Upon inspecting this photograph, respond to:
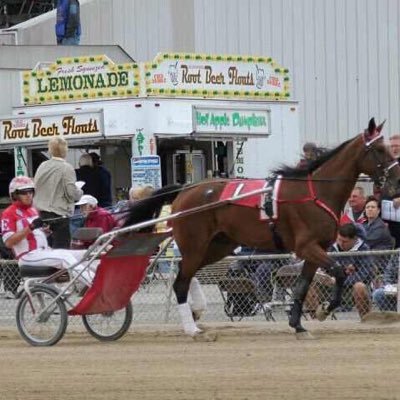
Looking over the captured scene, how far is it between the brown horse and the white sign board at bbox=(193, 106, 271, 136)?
880cm

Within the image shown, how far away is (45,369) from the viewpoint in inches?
368

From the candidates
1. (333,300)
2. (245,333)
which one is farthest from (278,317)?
(333,300)

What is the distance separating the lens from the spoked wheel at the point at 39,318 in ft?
36.4

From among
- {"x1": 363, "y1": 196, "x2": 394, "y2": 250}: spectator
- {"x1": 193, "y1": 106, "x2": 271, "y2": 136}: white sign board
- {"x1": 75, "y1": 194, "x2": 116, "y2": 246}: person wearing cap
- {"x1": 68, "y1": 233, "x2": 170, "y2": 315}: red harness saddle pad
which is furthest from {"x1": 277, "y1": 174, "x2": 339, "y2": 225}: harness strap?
{"x1": 193, "y1": 106, "x2": 271, "y2": 136}: white sign board

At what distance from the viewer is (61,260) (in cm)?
1134

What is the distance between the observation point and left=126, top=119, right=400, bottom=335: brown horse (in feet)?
35.0

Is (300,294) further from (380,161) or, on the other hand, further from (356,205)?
(356,205)

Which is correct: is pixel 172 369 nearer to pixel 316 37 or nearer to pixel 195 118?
pixel 195 118

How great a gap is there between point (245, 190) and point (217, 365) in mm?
2240

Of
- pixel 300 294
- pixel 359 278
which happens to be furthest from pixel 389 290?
pixel 300 294

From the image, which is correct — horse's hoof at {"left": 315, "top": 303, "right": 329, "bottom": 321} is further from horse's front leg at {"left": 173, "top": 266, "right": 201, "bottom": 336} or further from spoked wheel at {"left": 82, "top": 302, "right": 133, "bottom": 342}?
spoked wheel at {"left": 82, "top": 302, "right": 133, "bottom": 342}

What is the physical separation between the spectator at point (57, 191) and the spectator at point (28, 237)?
106cm

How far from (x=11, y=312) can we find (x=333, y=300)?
4.08 metres

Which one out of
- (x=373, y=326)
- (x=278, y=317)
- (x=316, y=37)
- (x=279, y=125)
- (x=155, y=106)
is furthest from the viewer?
(x=316, y=37)
